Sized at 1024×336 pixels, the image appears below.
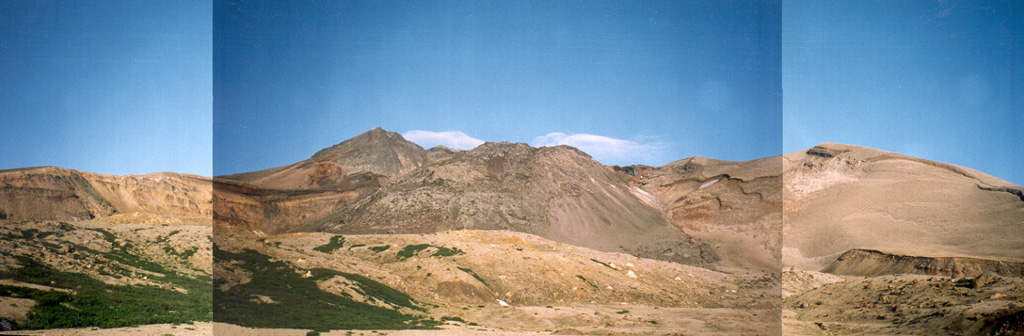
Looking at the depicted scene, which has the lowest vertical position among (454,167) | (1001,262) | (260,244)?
(1001,262)

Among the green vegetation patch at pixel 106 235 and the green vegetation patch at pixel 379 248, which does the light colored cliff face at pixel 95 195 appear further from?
the green vegetation patch at pixel 379 248

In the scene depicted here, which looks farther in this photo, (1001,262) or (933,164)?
(933,164)

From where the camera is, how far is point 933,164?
47.2 meters

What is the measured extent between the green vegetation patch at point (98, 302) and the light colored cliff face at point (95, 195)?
56.5 ft

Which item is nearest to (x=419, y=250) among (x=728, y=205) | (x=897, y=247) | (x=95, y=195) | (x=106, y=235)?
(x=106, y=235)

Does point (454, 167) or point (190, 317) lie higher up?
point (454, 167)

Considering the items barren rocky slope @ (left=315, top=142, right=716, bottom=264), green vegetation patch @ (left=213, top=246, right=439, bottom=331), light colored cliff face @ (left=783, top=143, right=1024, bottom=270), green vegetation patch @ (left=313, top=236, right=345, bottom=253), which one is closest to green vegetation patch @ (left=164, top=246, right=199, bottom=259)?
green vegetation patch @ (left=213, top=246, right=439, bottom=331)

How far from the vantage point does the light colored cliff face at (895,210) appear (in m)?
35.7

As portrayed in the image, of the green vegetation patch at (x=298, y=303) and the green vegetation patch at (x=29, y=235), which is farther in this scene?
the green vegetation patch at (x=29, y=235)

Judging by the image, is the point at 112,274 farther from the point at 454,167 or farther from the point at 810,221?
the point at 810,221

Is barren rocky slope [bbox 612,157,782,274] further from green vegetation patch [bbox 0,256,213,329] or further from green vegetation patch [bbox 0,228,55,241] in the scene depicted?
green vegetation patch [bbox 0,228,55,241]

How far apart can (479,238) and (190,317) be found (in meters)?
19.4

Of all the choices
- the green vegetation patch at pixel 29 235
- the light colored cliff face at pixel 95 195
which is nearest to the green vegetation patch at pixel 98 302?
the green vegetation patch at pixel 29 235

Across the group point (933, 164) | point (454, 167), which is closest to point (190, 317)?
point (454, 167)
